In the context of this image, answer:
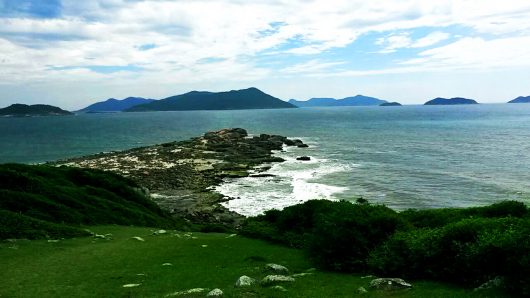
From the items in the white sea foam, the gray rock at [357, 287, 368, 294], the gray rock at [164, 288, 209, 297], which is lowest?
the white sea foam

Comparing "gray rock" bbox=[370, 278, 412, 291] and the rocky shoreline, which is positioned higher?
"gray rock" bbox=[370, 278, 412, 291]

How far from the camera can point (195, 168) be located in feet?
285

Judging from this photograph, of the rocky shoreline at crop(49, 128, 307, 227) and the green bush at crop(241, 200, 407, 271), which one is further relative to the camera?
the rocky shoreline at crop(49, 128, 307, 227)

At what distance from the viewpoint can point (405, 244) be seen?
17.8 meters

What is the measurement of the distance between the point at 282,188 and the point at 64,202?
38.4 meters

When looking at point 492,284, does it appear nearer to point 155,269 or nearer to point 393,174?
point 155,269

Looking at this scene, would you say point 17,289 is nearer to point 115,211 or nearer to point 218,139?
point 115,211

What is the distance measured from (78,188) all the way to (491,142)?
120 metres

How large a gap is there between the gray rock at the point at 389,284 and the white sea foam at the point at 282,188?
128 ft

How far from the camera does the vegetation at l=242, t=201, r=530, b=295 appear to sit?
1440 cm

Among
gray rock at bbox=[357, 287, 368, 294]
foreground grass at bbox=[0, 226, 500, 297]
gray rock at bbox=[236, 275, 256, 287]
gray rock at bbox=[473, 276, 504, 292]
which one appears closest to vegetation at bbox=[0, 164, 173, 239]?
foreground grass at bbox=[0, 226, 500, 297]

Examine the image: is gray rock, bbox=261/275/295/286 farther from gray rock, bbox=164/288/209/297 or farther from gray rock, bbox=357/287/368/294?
gray rock, bbox=357/287/368/294

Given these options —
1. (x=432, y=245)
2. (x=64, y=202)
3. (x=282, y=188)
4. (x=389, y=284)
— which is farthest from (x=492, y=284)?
(x=282, y=188)

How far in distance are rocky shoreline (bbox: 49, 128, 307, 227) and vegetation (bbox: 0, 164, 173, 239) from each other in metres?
6.42
